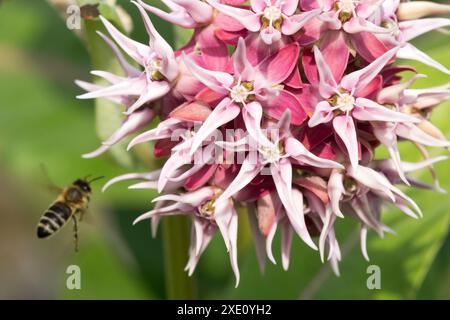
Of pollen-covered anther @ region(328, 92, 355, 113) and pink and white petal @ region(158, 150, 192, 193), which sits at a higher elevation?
pollen-covered anther @ region(328, 92, 355, 113)

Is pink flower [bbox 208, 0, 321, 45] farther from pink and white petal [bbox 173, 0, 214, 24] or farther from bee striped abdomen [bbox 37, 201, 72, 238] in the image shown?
bee striped abdomen [bbox 37, 201, 72, 238]

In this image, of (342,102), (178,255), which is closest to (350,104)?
(342,102)

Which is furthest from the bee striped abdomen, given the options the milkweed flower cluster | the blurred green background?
the milkweed flower cluster

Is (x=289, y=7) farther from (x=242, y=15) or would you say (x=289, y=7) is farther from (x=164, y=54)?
(x=164, y=54)

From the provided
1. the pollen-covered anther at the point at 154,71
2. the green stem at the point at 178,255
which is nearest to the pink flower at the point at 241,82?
the pollen-covered anther at the point at 154,71

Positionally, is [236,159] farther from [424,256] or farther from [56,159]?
[56,159]

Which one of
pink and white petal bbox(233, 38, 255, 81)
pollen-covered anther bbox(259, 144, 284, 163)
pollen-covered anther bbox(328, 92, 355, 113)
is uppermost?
pink and white petal bbox(233, 38, 255, 81)
